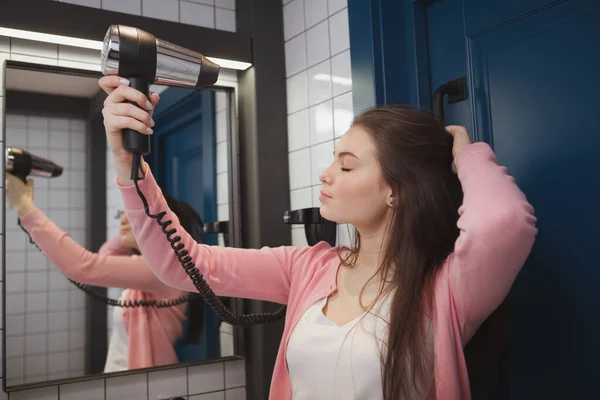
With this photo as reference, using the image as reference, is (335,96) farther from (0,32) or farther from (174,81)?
(0,32)

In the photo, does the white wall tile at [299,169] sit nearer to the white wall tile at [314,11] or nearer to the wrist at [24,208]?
the white wall tile at [314,11]

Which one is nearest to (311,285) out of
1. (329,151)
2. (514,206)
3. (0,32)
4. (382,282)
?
(382,282)

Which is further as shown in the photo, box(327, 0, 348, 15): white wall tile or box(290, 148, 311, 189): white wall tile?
box(290, 148, 311, 189): white wall tile

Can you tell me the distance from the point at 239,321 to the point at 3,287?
0.73m

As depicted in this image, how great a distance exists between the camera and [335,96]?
5.60ft

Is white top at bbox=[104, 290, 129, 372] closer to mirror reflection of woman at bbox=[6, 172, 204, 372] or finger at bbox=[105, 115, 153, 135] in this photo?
mirror reflection of woman at bbox=[6, 172, 204, 372]

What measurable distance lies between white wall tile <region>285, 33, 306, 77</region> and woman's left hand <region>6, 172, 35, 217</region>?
92cm

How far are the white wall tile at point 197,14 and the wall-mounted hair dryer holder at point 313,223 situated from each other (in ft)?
A: 2.58

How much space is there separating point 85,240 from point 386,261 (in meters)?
1.01

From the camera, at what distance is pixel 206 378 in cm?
181

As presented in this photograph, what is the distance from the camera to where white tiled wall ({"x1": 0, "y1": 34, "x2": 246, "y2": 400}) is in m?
1.58

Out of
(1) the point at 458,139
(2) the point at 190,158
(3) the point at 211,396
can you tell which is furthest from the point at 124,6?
(3) the point at 211,396

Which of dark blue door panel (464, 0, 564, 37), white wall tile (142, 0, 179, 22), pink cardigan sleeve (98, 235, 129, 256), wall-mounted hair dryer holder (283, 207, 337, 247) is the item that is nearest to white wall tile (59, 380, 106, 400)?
pink cardigan sleeve (98, 235, 129, 256)

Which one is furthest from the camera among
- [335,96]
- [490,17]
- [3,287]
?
[335,96]
